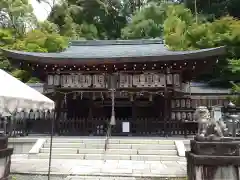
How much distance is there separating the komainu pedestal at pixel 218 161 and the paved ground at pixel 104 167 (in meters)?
1.89

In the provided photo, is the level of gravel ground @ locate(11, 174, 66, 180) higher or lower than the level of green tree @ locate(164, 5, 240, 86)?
lower

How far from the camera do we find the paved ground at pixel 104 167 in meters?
7.99

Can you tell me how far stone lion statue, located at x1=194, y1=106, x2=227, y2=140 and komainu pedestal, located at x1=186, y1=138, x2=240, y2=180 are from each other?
23cm

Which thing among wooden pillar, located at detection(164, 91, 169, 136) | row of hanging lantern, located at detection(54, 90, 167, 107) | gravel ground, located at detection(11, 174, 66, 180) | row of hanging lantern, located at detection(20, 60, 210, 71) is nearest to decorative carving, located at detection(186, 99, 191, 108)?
wooden pillar, located at detection(164, 91, 169, 136)

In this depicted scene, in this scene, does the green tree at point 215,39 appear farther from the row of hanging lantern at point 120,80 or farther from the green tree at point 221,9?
the green tree at point 221,9

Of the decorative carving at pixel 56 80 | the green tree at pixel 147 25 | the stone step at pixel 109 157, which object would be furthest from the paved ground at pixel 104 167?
the green tree at pixel 147 25

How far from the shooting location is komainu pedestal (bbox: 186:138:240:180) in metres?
5.86

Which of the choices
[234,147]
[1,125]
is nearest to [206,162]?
[234,147]

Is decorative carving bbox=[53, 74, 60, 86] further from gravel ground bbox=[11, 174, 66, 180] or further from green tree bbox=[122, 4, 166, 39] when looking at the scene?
green tree bbox=[122, 4, 166, 39]

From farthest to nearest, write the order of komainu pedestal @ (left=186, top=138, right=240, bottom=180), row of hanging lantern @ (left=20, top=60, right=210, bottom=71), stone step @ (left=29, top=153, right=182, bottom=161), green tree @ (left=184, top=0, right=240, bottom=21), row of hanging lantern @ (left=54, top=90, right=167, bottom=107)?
1. green tree @ (left=184, top=0, right=240, bottom=21)
2. row of hanging lantern @ (left=54, top=90, right=167, bottom=107)
3. row of hanging lantern @ (left=20, top=60, right=210, bottom=71)
4. stone step @ (left=29, top=153, right=182, bottom=161)
5. komainu pedestal @ (left=186, top=138, right=240, bottom=180)

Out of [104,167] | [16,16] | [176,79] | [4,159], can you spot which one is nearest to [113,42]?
[176,79]

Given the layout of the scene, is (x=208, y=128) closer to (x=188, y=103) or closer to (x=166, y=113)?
(x=166, y=113)

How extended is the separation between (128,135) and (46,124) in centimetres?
471

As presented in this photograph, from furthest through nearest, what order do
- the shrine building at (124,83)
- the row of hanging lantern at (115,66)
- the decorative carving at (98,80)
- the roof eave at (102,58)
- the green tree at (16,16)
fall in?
the green tree at (16,16)
the decorative carving at (98,80)
the row of hanging lantern at (115,66)
the shrine building at (124,83)
the roof eave at (102,58)
